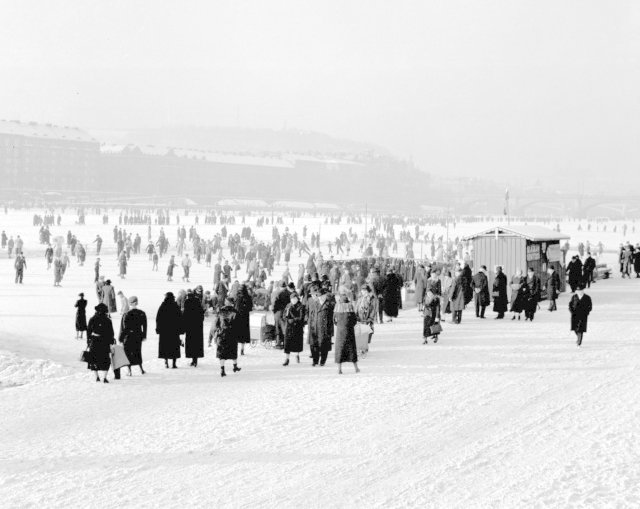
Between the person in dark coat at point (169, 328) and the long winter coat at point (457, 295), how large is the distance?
604cm

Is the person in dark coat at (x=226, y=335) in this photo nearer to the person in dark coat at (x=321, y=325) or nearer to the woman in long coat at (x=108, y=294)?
the person in dark coat at (x=321, y=325)

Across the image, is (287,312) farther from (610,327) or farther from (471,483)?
(610,327)

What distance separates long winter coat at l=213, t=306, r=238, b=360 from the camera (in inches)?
432

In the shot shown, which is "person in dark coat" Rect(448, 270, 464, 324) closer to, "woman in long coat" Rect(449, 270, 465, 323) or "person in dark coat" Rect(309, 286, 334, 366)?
"woman in long coat" Rect(449, 270, 465, 323)

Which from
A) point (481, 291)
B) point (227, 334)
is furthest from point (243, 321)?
point (481, 291)

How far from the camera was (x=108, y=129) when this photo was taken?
199 m

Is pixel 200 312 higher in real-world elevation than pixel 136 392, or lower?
higher

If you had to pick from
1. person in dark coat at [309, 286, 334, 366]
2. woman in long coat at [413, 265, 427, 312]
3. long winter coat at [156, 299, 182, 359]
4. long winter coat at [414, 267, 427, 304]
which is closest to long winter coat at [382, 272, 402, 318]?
woman in long coat at [413, 265, 427, 312]

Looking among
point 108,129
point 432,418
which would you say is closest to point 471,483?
point 432,418

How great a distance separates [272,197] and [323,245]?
6213cm

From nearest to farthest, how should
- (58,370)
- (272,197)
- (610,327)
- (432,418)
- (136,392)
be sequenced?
(432,418), (136,392), (58,370), (610,327), (272,197)

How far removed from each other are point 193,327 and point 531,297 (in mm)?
7247

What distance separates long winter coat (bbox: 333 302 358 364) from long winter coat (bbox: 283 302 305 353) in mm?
733

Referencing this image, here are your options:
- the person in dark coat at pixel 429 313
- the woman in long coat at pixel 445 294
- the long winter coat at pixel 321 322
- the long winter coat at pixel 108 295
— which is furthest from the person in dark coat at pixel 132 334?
the woman in long coat at pixel 445 294
